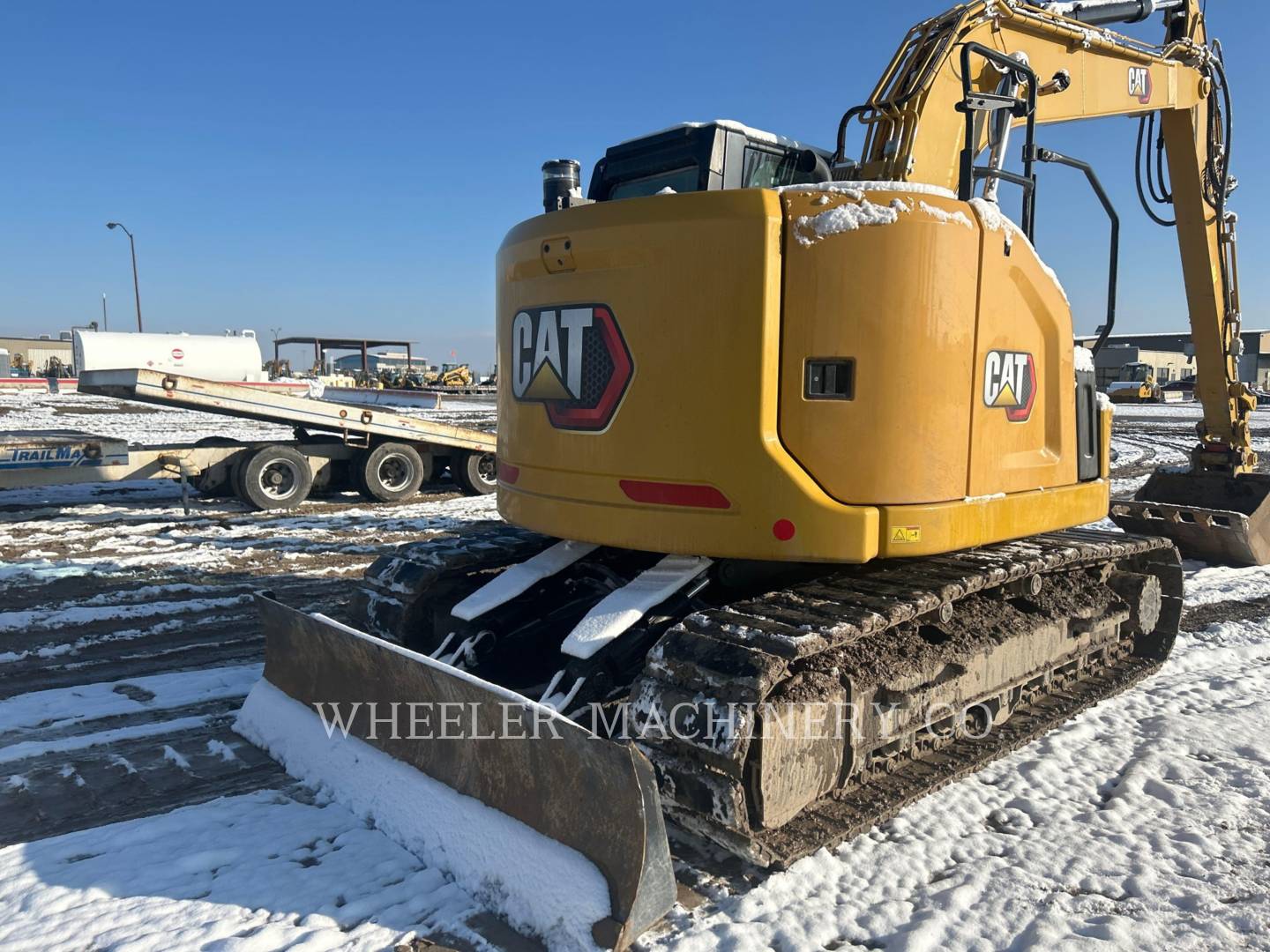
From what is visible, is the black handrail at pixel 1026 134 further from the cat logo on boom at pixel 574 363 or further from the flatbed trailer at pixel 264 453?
the flatbed trailer at pixel 264 453

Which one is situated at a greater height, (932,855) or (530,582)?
(530,582)

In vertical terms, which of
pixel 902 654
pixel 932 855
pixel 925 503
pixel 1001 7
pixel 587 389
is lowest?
pixel 932 855

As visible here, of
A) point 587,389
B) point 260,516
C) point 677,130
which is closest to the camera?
point 587,389

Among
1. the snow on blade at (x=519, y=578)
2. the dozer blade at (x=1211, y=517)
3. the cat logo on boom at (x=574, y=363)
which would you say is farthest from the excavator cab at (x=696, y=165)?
the dozer blade at (x=1211, y=517)

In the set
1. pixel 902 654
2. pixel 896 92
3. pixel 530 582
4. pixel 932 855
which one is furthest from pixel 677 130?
pixel 932 855

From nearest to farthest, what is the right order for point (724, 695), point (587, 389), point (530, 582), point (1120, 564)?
point (724, 695), point (587, 389), point (530, 582), point (1120, 564)

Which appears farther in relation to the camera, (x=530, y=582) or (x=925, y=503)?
(x=530, y=582)

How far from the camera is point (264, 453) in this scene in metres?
10.0

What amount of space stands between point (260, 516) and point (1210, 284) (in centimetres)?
958

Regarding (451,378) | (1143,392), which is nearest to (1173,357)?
(1143,392)

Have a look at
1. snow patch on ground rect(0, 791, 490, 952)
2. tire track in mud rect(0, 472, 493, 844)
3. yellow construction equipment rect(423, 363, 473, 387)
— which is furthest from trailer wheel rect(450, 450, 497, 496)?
yellow construction equipment rect(423, 363, 473, 387)

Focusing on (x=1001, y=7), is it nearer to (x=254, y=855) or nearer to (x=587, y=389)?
(x=587, y=389)

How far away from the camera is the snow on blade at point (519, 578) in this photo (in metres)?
3.86

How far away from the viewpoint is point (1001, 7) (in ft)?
15.5
